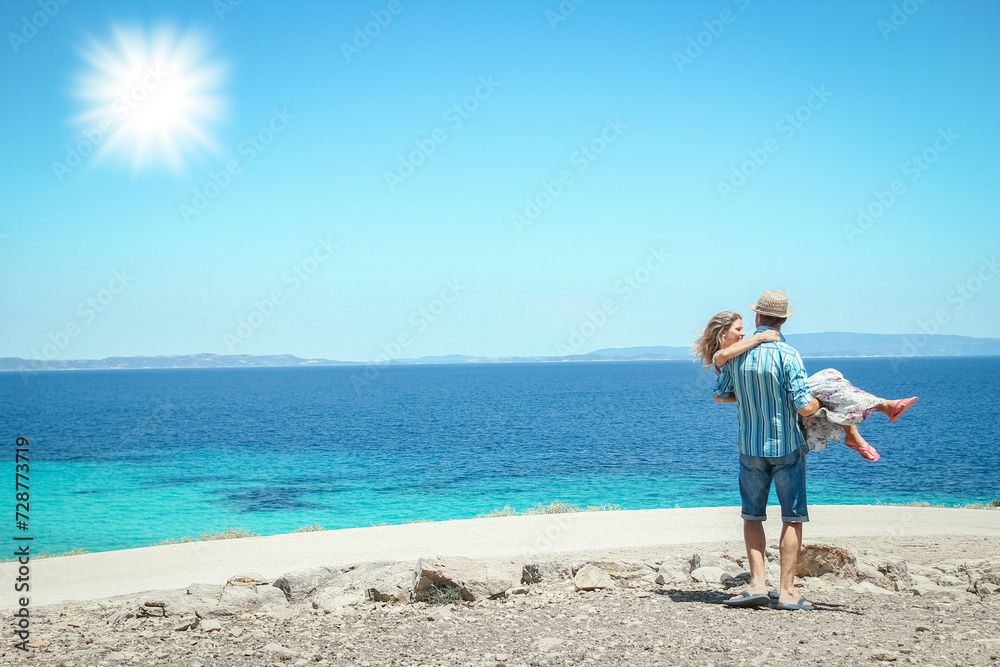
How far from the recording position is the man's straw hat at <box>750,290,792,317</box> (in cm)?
475

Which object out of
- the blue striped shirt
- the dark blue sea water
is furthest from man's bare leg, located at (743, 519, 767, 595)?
the dark blue sea water

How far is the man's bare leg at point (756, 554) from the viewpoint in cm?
473

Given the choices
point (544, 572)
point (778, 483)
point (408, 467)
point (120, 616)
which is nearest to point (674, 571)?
point (544, 572)

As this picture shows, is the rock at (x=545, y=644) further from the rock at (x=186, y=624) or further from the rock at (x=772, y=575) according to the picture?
the rock at (x=186, y=624)

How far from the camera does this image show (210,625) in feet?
16.0

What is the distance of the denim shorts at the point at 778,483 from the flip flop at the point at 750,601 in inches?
19.2

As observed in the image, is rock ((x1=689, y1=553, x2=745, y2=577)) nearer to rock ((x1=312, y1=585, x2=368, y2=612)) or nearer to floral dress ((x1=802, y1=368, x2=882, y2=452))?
floral dress ((x1=802, y1=368, x2=882, y2=452))

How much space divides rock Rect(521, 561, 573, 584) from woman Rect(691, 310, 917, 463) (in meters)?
2.44

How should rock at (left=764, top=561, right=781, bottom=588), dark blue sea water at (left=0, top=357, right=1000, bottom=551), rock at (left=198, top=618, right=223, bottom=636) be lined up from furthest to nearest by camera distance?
dark blue sea water at (left=0, top=357, right=1000, bottom=551) < rock at (left=764, top=561, right=781, bottom=588) < rock at (left=198, top=618, right=223, bottom=636)

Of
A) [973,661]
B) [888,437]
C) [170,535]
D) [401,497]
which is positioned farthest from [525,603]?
[888,437]

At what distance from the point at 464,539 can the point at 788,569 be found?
7.51m

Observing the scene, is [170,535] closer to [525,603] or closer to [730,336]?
[525,603]

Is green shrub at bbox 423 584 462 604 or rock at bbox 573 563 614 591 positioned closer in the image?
green shrub at bbox 423 584 462 604

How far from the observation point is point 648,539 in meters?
11.0
